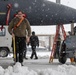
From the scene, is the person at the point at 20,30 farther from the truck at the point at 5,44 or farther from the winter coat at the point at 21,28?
the truck at the point at 5,44

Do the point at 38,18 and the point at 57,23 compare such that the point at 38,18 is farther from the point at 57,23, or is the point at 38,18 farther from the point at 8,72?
the point at 8,72

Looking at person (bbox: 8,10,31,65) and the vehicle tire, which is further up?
person (bbox: 8,10,31,65)

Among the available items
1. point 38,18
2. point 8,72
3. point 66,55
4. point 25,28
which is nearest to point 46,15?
point 38,18

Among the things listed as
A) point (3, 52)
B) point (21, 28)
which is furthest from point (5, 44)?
point (21, 28)

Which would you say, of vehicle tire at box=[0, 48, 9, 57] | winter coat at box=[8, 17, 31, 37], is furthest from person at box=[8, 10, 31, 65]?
vehicle tire at box=[0, 48, 9, 57]

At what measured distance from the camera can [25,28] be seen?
9297 millimetres

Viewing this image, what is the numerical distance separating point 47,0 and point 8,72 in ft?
14.8

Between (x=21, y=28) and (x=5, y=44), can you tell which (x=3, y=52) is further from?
(x=21, y=28)

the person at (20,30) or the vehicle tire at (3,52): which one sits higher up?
the person at (20,30)

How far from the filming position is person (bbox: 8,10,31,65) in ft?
30.3

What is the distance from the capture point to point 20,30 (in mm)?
9258

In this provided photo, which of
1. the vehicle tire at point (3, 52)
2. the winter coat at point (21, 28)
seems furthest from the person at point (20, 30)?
the vehicle tire at point (3, 52)

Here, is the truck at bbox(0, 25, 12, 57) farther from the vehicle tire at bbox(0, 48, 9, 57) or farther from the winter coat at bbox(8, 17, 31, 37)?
the winter coat at bbox(8, 17, 31, 37)

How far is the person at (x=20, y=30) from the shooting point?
925cm
